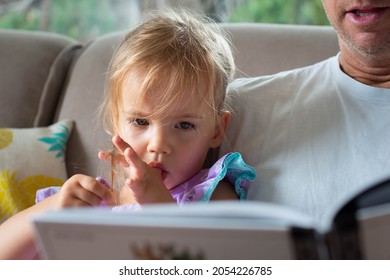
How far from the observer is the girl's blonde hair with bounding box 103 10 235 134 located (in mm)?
1383

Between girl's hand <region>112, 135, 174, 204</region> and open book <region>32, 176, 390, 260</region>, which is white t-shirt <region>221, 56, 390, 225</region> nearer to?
girl's hand <region>112, 135, 174, 204</region>

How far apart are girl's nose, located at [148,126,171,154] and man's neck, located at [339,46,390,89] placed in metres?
0.49

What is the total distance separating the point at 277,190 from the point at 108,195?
39cm

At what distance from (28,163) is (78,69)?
39cm

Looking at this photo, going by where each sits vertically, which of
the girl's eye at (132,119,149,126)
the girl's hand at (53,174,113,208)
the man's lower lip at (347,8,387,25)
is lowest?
the girl's hand at (53,174,113,208)

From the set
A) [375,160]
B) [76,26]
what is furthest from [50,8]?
[375,160]

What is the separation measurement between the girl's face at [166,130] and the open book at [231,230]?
1.74ft

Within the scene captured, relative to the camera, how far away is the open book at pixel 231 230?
0.77 metres

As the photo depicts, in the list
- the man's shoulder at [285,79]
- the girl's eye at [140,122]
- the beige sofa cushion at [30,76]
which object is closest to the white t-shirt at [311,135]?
the man's shoulder at [285,79]

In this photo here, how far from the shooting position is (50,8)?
9.84 feet

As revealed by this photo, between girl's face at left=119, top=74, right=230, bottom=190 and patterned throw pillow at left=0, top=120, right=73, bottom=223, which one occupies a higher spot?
girl's face at left=119, top=74, right=230, bottom=190

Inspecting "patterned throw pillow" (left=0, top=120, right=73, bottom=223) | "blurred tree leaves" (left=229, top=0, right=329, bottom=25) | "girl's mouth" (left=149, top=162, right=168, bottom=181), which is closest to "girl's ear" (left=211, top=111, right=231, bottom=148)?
"girl's mouth" (left=149, top=162, right=168, bottom=181)

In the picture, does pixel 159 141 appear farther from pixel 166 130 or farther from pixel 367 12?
pixel 367 12

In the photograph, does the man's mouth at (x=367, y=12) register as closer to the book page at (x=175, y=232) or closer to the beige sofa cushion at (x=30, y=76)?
the book page at (x=175, y=232)
